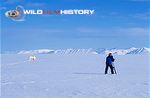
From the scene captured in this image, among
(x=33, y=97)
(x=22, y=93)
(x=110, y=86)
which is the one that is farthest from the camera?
(x=110, y=86)

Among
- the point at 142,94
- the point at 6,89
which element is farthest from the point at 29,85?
the point at 142,94

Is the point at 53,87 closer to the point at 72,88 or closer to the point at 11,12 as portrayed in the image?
the point at 72,88

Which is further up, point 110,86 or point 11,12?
point 11,12

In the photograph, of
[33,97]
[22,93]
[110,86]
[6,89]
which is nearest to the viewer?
[33,97]

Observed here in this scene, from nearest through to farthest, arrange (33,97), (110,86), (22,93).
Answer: (33,97)
(22,93)
(110,86)

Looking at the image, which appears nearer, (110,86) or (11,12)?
(11,12)

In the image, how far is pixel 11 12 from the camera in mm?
11188

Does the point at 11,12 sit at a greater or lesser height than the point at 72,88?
greater

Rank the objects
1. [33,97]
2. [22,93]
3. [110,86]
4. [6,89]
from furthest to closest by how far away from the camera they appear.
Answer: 1. [110,86]
2. [6,89]
3. [22,93]
4. [33,97]

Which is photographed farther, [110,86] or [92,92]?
[110,86]

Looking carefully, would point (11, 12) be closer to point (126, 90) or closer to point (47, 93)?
point (47, 93)

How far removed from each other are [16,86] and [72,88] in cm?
198

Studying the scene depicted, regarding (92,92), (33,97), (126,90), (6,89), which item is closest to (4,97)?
(33,97)

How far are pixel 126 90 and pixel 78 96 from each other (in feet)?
Answer: 6.46
